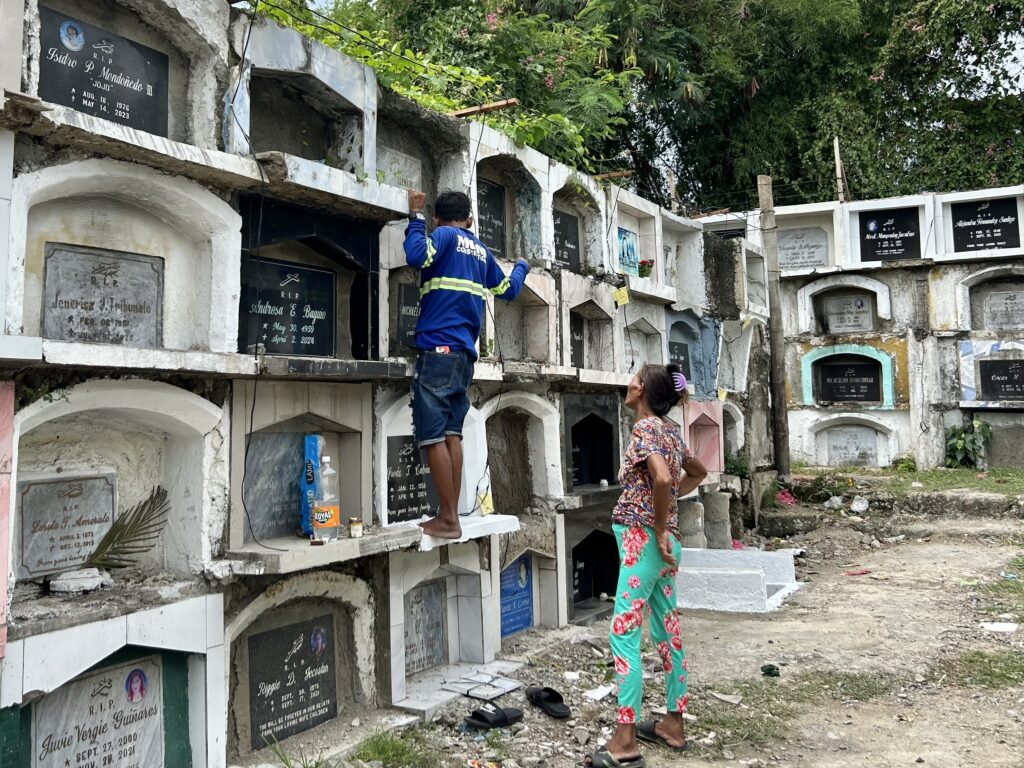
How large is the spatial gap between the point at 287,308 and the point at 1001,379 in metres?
16.6

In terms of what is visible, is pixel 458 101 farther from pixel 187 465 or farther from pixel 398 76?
pixel 187 465

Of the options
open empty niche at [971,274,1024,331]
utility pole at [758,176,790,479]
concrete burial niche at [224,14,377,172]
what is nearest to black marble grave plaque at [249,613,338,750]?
concrete burial niche at [224,14,377,172]

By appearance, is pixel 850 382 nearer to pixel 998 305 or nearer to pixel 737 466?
pixel 998 305

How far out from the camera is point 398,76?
7156 millimetres

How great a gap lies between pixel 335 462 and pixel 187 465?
Answer: 1231 mm

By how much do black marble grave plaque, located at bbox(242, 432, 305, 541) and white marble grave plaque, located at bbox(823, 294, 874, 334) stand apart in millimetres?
16186

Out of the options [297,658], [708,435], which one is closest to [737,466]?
[708,435]

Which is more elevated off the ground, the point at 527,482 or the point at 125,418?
the point at 125,418

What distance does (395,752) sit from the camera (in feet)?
15.4

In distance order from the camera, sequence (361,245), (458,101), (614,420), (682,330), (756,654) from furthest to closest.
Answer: (682,330)
(614,420)
(458,101)
(756,654)
(361,245)

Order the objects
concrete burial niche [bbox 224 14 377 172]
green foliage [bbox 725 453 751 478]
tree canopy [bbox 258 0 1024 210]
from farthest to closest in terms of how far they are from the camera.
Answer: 1. tree canopy [bbox 258 0 1024 210]
2. green foliage [bbox 725 453 751 478]
3. concrete burial niche [bbox 224 14 377 172]

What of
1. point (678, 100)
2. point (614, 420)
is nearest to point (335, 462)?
point (614, 420)

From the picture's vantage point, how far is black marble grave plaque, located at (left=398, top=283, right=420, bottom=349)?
6125 millimetres

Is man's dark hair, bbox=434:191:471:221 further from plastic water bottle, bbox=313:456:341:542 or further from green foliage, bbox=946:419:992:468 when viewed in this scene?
green foliage, bbox=946:419:992:468
